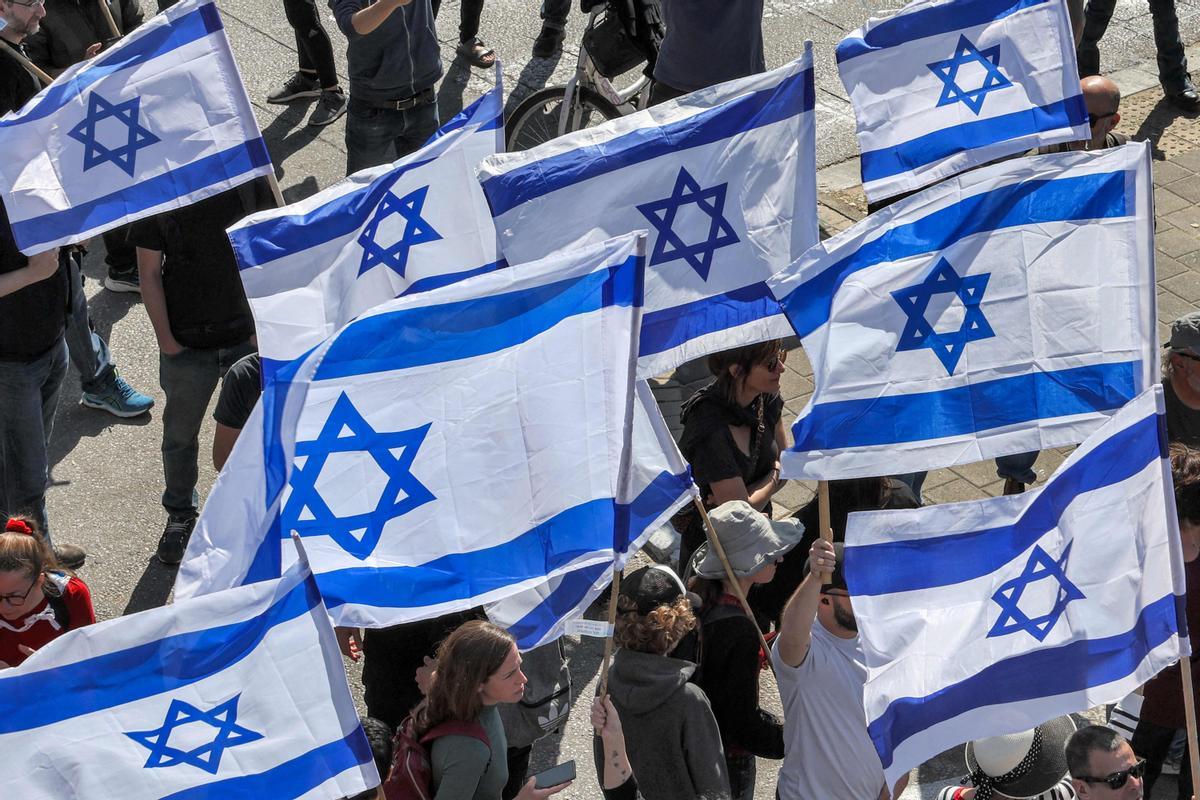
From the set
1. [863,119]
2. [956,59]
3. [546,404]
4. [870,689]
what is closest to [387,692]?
[546,404]

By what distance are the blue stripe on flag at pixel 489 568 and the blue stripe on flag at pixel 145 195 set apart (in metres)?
1.93

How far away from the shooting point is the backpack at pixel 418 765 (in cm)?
447

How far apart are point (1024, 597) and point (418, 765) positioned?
1.76 m

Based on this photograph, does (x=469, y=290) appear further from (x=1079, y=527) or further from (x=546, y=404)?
(x=1079, y=527)

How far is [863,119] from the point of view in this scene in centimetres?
554

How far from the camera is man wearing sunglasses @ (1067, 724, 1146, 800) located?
4398 millimetres

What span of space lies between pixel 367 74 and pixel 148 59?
2562 mm

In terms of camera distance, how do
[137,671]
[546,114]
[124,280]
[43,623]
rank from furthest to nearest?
[546,114] < [124,280] < [43,623] < [137,671]

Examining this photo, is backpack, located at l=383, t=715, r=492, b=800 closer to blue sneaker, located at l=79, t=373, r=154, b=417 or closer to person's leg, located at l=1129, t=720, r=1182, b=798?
person's leg, located at l=1129, t=720, r=1182, b=798

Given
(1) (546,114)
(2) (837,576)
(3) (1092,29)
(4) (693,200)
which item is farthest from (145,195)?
(3) (1092,29)

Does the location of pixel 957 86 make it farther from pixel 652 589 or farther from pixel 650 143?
pixel 652 589

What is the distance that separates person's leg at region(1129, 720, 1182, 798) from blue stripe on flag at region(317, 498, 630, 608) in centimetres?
220

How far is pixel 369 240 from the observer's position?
5418 mm

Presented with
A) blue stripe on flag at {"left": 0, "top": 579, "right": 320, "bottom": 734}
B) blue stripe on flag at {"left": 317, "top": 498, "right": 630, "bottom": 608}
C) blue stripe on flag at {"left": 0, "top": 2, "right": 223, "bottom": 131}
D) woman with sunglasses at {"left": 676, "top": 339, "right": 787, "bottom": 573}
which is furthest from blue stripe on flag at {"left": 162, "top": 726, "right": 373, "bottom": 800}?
blue stripe on flag at {"left": 0, "top": 2, "right": 223, "bottom": 131}
